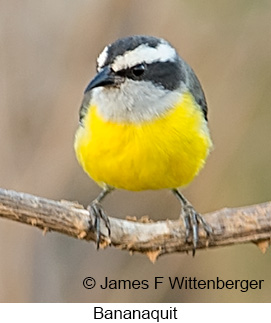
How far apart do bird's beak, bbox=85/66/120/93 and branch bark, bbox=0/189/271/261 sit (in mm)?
497

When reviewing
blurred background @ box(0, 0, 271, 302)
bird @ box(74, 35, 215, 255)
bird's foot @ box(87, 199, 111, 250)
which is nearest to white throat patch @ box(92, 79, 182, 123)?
bird @ box(74, 35, 215, 255)

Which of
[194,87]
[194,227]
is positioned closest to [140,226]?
[194,227]

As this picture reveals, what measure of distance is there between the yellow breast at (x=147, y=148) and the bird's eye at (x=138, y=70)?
206mm

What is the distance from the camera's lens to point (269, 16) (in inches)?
199

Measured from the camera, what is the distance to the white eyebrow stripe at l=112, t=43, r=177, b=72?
3314 mm

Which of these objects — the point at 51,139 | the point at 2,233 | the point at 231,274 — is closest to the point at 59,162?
the point at 51,139

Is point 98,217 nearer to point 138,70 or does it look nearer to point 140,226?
point 140,226

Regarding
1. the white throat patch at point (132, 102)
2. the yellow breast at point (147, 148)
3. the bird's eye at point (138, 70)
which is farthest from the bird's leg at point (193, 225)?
the bird's eye at point (138, 70)

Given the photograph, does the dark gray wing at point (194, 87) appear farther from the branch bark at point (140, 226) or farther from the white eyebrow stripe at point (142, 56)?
the branch bark at point (140, 226)

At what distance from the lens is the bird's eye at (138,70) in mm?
3367

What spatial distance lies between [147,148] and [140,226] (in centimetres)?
34

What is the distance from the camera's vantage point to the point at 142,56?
336 centimetres

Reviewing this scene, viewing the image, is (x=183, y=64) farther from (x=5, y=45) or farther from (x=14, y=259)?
(x=14, y=259)

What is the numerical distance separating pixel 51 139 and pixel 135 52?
174 centimetres
